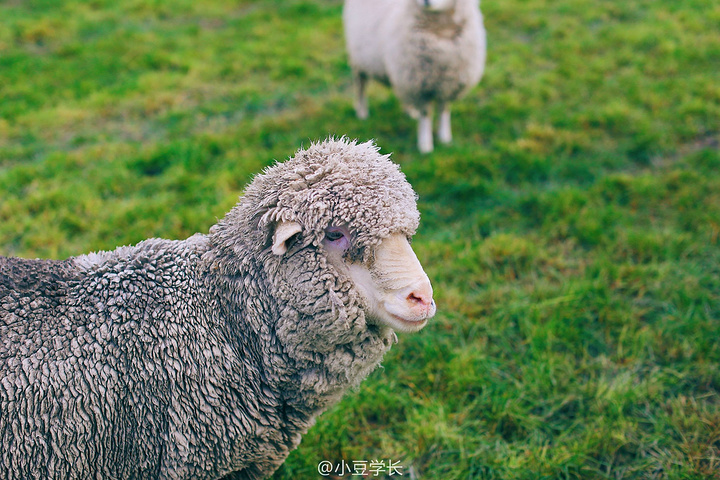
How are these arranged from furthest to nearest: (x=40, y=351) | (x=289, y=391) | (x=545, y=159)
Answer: (x=545, y=159) < (x=289, y=391) < (x=40, y=351)

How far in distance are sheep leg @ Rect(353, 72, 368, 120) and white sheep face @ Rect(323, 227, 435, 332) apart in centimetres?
416

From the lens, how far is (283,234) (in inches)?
64.9

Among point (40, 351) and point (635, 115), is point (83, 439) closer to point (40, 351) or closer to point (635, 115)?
point (40, 351)

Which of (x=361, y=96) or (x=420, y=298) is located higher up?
(x=420, y=298)

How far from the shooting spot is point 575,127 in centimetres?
513

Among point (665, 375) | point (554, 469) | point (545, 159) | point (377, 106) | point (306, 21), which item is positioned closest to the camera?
point (554, 469)

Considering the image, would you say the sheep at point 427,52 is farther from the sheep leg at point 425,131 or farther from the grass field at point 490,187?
the grass field at point 490,187

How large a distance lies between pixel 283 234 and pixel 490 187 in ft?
9.92

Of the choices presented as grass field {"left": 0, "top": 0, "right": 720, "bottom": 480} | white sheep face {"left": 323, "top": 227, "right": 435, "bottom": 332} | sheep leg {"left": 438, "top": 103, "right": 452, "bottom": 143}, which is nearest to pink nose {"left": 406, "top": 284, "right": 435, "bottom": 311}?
white sheep face {"left": 323, "top": 227, "right": 435, "bottom": 332}

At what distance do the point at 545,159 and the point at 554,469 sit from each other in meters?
2.94

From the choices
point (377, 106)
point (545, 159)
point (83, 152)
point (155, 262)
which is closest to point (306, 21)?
point (377, 106)

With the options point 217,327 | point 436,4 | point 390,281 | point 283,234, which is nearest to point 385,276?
point 390,281

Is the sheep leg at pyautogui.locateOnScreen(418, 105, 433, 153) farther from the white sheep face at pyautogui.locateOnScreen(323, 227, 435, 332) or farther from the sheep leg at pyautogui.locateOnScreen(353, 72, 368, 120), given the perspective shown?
the white sheep face at pyautogui.locateOnScreen(323, 227, 435, 332)

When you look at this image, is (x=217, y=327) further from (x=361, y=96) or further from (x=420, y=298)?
(x=361, y=96)
